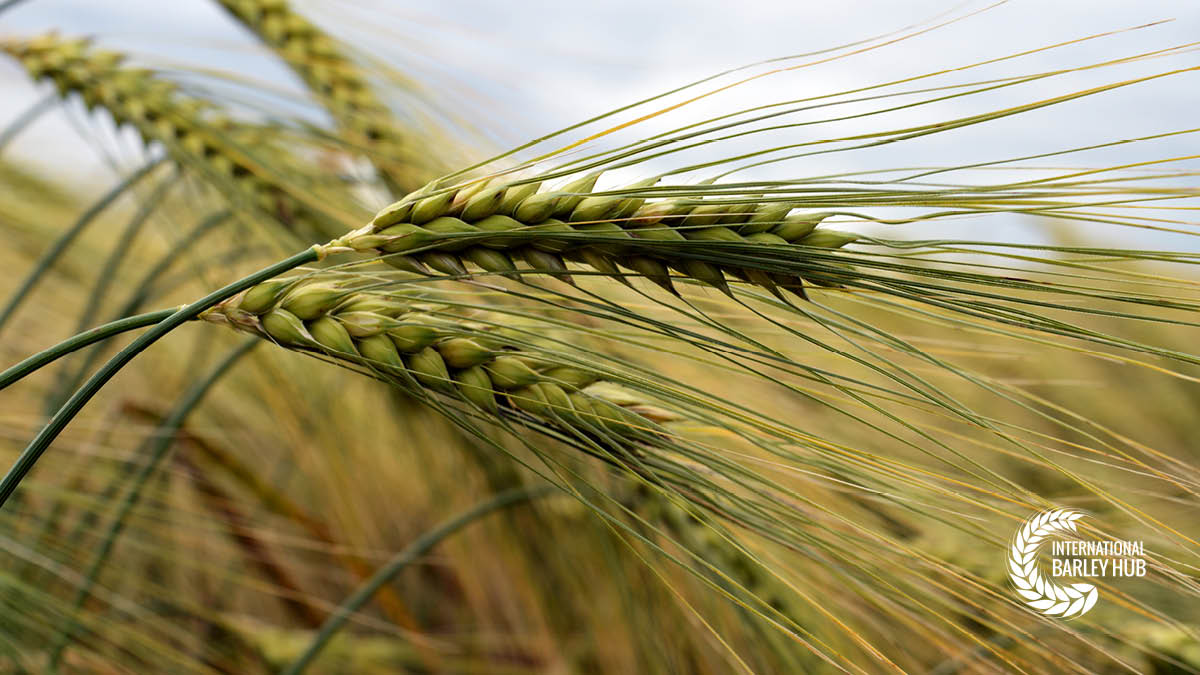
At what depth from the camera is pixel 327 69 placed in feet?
3.18

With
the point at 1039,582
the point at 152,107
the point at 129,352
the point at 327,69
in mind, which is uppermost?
the point at 327,69

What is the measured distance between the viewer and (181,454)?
0.92 metres

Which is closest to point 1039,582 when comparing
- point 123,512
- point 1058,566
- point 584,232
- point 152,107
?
point 1058,566

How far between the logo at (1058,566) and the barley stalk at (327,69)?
28.3 inches

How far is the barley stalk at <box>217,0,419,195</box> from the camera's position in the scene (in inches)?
36.9

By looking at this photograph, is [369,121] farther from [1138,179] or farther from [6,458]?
[1138,179]

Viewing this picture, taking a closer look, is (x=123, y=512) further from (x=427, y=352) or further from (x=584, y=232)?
(x=584, y=232)

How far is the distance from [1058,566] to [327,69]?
91 centimetres

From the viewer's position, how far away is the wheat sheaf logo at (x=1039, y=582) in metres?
0.50

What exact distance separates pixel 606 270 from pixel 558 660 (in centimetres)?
77

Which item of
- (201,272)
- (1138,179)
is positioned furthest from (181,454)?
(1138,179)

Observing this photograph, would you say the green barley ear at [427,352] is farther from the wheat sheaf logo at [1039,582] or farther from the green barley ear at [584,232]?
the wheat sheaf logo at [1039,582]

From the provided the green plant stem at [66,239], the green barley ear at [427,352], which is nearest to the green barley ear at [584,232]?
the green barley ear at [427,352]

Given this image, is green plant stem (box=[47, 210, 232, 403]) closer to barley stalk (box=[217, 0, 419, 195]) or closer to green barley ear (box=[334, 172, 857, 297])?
barley stalk (box=[217, 0, 419, 195])
